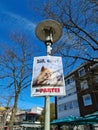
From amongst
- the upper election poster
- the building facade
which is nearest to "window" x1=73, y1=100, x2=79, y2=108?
the building facade

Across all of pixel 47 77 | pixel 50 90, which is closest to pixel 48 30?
pixel 47 77

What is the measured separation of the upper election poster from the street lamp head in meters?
0.70

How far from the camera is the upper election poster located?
3182 millimetres

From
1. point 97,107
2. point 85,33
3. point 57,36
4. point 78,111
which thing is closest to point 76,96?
point 78,111

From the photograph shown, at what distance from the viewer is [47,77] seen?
11.0 ft

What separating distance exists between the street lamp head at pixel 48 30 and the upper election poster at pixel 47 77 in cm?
70

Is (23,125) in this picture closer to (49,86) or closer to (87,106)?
(87,106)

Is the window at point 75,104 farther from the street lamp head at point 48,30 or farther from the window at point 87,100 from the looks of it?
the street lamp head at point 48,30

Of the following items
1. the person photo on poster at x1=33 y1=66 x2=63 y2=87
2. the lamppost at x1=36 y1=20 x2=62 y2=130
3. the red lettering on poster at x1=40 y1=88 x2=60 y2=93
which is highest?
the lamppost at x1=36 y1=20 x2=62 y2=130

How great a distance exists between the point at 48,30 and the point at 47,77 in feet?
4.21

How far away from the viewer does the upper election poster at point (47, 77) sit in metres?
3.18

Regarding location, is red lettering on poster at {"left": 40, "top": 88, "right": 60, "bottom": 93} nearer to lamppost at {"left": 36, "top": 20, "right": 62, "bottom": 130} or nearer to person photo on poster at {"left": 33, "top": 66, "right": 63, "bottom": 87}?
person photo on poster at {"left": 33, "top": 66, "right": 63, "bottom": 87}

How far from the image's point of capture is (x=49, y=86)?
3.23 metres

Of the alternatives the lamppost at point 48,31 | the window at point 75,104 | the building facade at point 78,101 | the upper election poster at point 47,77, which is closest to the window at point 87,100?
the building facade at point 78,101
